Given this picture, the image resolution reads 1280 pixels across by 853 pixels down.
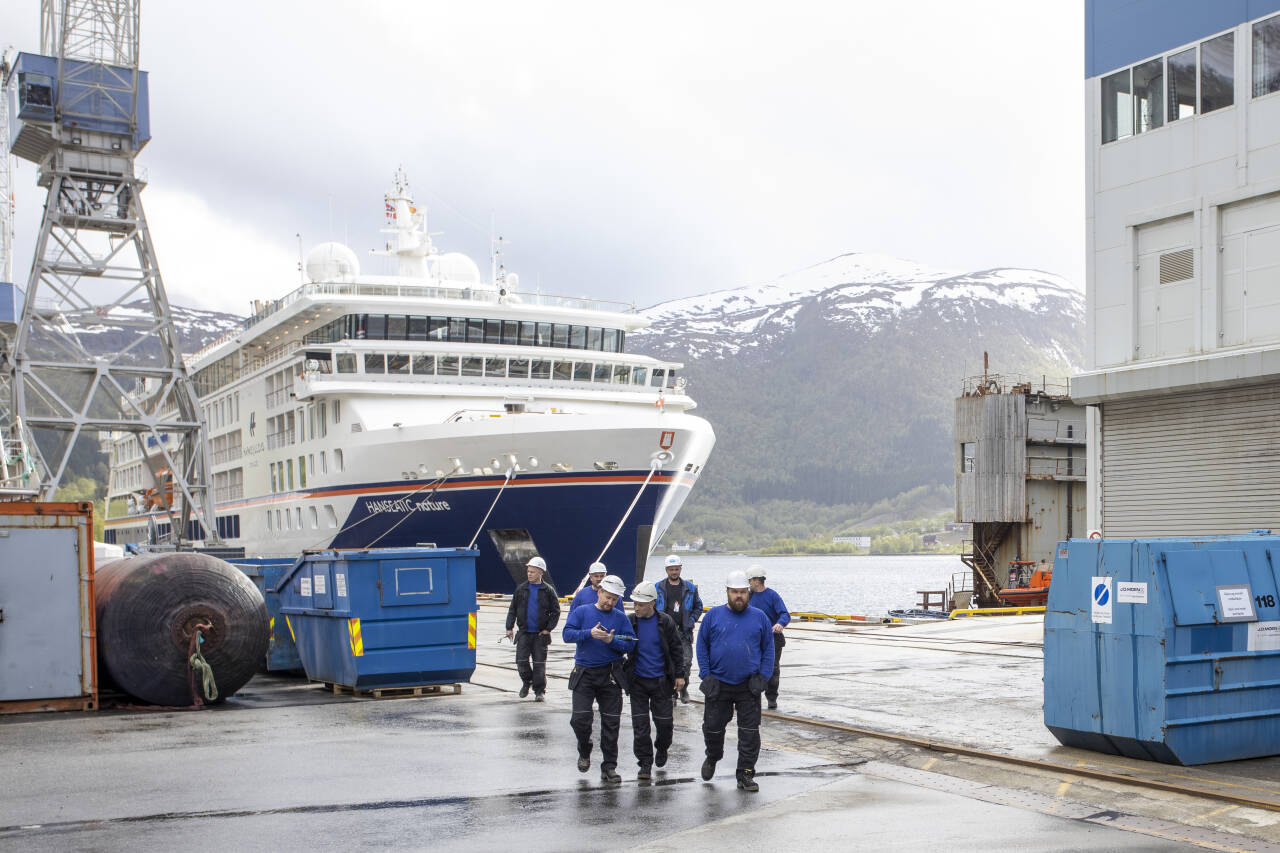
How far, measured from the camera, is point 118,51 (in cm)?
3762

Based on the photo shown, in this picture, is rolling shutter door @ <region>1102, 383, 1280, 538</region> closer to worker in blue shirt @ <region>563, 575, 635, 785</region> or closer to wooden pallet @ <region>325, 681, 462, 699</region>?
wooden pallet @ <region>325, 681, 462, 699</region>

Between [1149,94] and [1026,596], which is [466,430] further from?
[1026,596]

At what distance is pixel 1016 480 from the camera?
46500mm

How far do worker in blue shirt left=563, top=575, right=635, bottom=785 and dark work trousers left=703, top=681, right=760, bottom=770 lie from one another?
75 cm

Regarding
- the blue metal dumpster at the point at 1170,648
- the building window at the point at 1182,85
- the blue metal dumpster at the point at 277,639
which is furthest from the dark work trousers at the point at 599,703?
the building window at the point at 1182,85

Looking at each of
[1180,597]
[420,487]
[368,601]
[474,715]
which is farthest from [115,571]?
[420,487]

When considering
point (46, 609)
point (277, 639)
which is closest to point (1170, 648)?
point (46, 609)

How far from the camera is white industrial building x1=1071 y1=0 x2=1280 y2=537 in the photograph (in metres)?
16.9

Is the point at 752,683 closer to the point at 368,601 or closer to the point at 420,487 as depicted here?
the point at 368,601

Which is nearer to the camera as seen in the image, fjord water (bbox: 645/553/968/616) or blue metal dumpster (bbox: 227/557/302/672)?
blue metal dumpster (bbox: 227/557/302/672)

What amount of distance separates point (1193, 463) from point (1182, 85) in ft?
17.9

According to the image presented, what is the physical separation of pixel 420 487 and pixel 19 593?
1932 cm

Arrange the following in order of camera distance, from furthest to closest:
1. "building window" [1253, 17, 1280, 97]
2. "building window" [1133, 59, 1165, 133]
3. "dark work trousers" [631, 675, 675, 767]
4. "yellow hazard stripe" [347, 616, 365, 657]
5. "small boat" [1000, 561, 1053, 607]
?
"small boat" [1000, 561, 1053, 607] < "building window" [1133, 59, 1165, 133] < "building window" [1253, 17, 1280, 97] < "yellow hazard stripe" [347, 616, 365, 657] < "dark work trousers" [631, 675, 675, 767]

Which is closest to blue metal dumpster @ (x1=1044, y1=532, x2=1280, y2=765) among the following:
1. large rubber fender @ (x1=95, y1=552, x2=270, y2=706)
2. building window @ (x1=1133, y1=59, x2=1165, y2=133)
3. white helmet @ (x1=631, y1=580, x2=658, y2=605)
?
white helmet @ (x1=631, y1=580, x2=658, y2=605)
